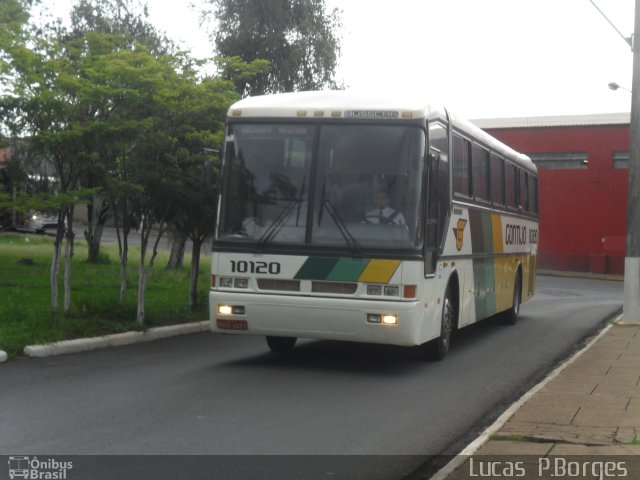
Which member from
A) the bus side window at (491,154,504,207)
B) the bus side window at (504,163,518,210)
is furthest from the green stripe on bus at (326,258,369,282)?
the bus side window at (504,163,518,210)

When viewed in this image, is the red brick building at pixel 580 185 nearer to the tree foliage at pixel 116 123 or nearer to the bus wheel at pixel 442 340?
the tree foliage at pixel 116 123

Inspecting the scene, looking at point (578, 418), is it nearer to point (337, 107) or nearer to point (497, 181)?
point (337, 107)

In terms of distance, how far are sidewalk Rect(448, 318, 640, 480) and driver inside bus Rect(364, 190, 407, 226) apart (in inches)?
94.8

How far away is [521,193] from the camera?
63.8 ft

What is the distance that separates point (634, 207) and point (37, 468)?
14324 millimetres

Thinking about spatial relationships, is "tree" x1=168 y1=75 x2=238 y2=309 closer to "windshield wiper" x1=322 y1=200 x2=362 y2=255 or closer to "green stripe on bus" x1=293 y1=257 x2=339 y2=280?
"windshield wiper" x1=322 y1=200 x2=362 y2=255

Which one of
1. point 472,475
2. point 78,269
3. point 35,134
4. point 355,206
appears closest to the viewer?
point 472,475

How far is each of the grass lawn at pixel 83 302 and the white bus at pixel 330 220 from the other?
2.82 metres

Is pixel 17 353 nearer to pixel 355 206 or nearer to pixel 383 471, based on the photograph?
pixel 355 206

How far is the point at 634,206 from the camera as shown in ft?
61.3

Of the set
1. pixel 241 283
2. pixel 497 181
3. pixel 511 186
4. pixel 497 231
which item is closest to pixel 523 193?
pixel 511 186

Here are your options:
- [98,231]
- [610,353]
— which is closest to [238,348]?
[610,353]

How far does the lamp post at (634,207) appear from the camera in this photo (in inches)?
730

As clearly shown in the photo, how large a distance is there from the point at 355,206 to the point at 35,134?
16.5 ft
